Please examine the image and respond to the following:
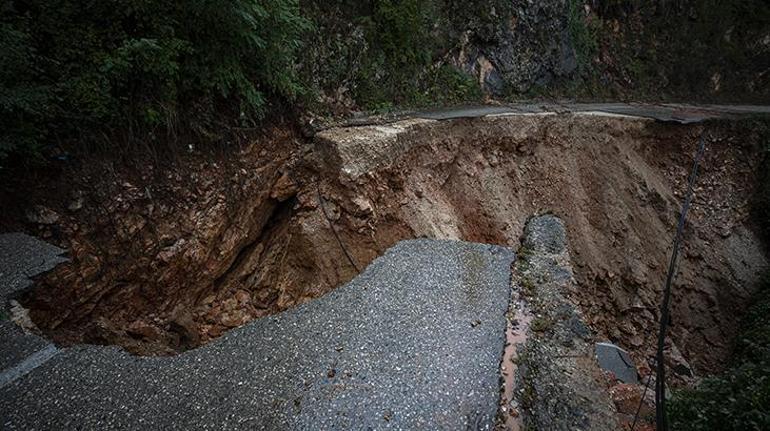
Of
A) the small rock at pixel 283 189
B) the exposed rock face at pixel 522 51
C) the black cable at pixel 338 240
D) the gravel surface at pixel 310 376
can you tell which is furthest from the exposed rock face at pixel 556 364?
the exposed rock face at pixel 522 51

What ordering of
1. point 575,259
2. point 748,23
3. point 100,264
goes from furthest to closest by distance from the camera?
1. point 748,23
2. point 575,259
3. point 100,264

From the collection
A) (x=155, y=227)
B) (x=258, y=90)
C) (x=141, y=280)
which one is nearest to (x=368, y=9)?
(x=258, y=90)

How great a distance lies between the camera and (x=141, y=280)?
233 inches

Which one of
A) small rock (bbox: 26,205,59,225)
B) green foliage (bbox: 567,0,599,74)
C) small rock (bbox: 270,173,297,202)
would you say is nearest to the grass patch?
small rock (bbox: 270,173,297,202)

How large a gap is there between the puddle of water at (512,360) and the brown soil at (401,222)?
1.44m

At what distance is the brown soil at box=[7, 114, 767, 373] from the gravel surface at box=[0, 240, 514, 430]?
Result: 71cm

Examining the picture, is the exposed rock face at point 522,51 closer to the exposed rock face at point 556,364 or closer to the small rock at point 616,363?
the exposed rock face at point 556,364

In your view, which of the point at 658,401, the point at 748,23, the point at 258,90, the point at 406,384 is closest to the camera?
the point at 658,401

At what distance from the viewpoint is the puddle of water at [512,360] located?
171 inches

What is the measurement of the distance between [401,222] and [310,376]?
4.15 metres

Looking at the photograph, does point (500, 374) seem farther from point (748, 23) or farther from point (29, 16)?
point (748, 23)

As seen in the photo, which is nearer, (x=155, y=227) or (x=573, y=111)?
(x=155, y=227)

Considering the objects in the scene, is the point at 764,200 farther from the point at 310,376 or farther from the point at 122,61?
the point at 122,61

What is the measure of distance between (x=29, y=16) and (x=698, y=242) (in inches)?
652
